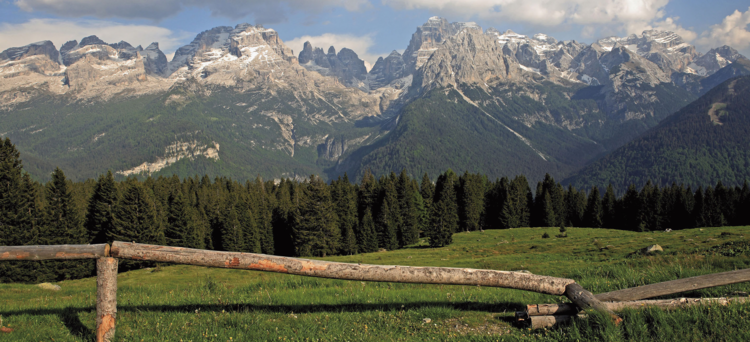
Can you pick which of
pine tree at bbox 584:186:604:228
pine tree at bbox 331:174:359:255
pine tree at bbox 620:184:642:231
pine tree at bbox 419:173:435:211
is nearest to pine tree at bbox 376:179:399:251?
pine tree at bbox 331:174:359:255

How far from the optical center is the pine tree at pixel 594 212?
107206 millimetres

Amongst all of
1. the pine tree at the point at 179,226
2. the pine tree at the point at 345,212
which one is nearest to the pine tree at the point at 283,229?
the pine tree at the point at 345,212

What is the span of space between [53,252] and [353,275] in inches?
234

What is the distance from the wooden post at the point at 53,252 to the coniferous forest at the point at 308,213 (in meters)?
56.2

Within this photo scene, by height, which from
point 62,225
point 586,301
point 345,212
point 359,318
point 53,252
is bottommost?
point 345,212

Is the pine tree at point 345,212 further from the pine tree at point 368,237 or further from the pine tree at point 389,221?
the pine tree at point 389,221

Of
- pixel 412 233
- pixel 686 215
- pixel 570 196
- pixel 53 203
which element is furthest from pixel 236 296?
pixel 570 196

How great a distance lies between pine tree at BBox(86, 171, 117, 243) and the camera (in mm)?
66688

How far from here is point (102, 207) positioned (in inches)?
2625

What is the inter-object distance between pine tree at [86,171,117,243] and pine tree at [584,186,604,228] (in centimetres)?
10938

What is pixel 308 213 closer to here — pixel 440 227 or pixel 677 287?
pixel 440 227

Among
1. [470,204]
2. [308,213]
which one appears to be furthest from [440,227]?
[470,204]

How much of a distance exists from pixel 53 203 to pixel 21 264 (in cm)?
914

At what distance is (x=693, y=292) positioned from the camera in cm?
969
